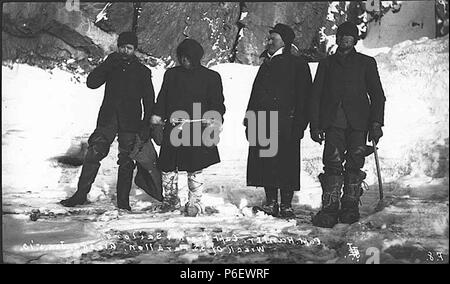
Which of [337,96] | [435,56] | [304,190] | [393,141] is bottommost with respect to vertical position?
[304,190]

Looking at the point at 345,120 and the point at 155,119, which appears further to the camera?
the point at 155,119

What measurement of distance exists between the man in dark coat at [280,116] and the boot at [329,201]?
7.1 inches

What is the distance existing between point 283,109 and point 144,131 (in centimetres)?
96

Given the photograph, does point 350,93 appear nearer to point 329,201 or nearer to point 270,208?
point 329,201

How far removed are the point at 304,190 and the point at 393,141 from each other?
2.24 ft

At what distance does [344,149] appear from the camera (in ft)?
14.3

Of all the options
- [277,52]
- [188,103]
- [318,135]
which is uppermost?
[277,52]

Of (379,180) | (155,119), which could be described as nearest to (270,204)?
(379,180)

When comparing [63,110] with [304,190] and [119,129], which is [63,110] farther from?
[304,190]

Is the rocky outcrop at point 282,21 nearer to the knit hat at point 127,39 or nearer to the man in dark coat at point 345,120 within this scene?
the man in dark coat at point 345,120

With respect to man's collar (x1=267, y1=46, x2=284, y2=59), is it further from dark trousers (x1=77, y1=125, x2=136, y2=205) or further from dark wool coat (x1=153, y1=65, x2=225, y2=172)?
dark trousers (x1=77, y1=125, x2=136, y2=205)

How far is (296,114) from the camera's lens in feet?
14.5

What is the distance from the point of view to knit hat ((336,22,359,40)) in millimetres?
4426
